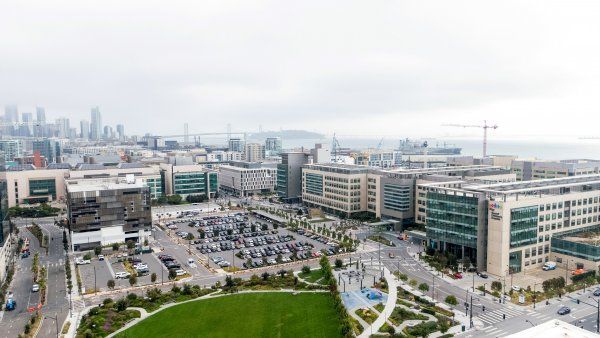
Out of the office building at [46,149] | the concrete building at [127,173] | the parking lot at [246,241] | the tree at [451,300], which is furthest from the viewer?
the office building at [46,149]

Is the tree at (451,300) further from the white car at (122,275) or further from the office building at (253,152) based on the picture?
the office building at (253,152)

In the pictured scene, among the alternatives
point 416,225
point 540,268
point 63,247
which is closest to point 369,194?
point 416,225

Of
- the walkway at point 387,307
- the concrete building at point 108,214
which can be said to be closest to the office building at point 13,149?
the concrete building at point 108,214

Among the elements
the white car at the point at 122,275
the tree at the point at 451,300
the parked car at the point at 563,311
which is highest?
the tree at the point at 451,300

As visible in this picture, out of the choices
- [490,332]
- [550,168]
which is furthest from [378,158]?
[490,332]

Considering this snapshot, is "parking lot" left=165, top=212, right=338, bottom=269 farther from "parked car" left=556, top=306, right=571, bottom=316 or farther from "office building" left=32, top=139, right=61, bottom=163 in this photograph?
"office building" left=32, top=139, right=61, bottom=163

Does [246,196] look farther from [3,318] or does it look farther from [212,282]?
[3,318]
